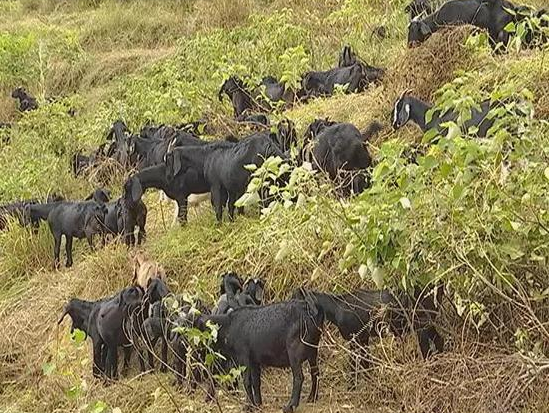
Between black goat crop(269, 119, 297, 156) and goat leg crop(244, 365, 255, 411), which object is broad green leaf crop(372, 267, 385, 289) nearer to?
goat leg crop(244, 365, 255, 411)

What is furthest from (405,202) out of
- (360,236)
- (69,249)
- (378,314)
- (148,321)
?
(69,249)

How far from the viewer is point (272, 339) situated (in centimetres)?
473

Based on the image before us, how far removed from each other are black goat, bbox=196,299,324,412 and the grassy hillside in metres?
0.19

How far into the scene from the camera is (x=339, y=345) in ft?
15.3

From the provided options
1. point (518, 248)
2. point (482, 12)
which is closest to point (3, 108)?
point (482, 12)

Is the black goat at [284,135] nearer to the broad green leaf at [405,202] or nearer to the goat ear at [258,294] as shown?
the goat ear at [258,294]

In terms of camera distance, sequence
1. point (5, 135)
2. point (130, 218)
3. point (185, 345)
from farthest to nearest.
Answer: point (5, 135) < point (130, 218) < point (185, 345)

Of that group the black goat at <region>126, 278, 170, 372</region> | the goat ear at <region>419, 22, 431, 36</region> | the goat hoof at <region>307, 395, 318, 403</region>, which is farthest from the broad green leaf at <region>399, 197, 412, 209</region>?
the goat ear at <region>419, 22, 431, 36</region>

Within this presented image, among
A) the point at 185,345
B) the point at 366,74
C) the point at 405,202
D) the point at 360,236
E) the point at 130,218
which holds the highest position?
the point at 405,202

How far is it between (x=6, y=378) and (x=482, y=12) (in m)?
5.49

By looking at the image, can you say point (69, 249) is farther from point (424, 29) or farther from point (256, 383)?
point (424, 29)

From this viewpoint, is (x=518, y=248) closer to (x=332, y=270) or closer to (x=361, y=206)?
(x=361, y=206)

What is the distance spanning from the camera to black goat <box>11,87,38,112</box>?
49.9 feet

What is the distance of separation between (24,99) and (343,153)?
10.1m
